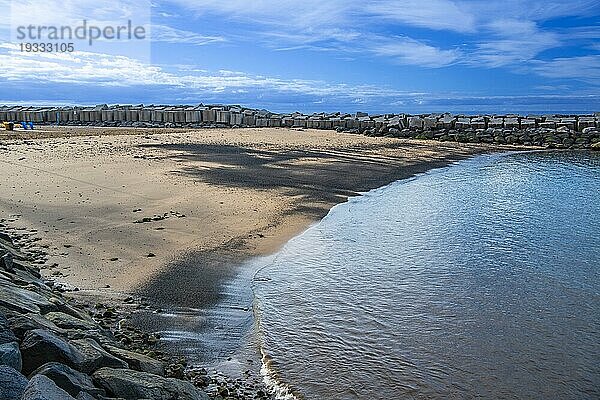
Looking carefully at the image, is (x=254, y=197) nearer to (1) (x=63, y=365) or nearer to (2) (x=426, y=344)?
(2) (x=426, y=344)

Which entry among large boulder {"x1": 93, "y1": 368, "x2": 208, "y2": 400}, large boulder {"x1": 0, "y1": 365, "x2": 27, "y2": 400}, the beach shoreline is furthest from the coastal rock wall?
large boulder {"x1": 0, "y1": 365, "x2": 27, "y2": 400}

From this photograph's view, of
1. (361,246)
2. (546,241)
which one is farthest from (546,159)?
(361,246)

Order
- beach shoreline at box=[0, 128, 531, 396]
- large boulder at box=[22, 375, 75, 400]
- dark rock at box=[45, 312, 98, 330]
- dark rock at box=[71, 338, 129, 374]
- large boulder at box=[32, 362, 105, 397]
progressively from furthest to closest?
beach shoreline at box=[0, 128, 531, 396] < dark rock at box=[45, 312, 98, 330] < dark rock at box=[71, 338, 129, 374] < large boulder at box=[32, 362, 105, 397] < large boulder at box=[22, 375, 75, 400]

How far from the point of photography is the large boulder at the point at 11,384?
261cm

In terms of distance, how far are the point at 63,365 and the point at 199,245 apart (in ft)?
15.1

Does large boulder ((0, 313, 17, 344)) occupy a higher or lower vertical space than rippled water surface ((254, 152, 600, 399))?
higher

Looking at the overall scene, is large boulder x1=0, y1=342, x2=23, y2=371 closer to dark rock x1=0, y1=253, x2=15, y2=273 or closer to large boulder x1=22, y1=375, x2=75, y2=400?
large boulder x1=22, y1=375, x2=75, y2=400

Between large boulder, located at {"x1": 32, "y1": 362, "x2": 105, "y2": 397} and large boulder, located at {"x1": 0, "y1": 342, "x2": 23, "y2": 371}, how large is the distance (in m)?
0.10

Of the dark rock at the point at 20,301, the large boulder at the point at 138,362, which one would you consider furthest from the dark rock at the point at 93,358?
the dark rock at the point at 20,301

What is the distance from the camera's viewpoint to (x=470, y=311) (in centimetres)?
607

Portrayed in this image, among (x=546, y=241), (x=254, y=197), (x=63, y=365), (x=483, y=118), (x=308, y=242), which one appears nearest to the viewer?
(x=63, y=365)

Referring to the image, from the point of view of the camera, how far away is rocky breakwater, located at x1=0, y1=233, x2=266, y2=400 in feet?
9.46

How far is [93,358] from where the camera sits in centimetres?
348

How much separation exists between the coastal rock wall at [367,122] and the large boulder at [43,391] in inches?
1084
